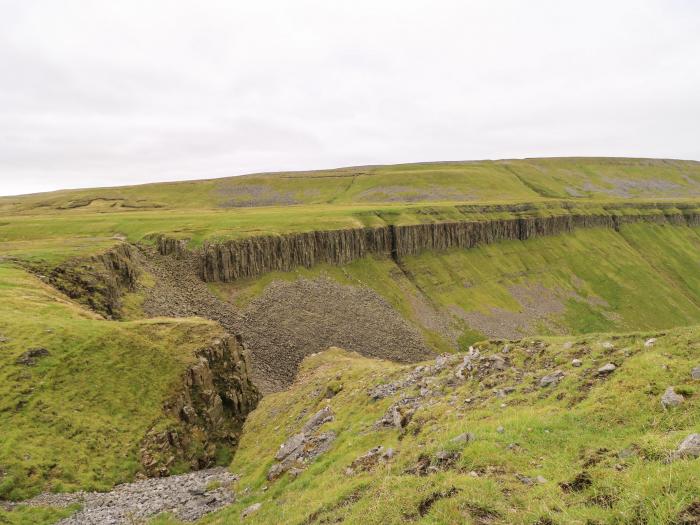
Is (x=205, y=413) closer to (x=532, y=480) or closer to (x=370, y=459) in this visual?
(x=370, y=459)

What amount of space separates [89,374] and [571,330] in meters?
91.1

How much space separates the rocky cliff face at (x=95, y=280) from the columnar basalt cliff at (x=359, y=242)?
16376mm

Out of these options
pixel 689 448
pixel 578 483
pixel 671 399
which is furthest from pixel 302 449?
pixel 689 448

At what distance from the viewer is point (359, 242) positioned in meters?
93.1

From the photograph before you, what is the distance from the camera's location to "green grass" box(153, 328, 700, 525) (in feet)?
35.6

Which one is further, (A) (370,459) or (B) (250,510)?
(B) (250,510)

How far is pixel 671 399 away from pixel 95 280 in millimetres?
59316

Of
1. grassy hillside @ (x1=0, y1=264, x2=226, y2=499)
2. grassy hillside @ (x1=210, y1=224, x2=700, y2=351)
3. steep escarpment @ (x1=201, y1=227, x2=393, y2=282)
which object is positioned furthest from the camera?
grassy hillside @ (x1=210, y1=224, x2=700, y2=351)

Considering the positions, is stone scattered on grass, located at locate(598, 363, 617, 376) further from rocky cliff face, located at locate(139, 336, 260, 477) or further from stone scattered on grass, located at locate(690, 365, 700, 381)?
rocky cliff face, located at locate(139, 336, 260, 477)

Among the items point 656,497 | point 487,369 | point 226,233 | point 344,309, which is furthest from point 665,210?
point 656,497

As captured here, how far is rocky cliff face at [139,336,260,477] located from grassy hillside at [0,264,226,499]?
0.93 meters

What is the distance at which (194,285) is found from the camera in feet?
234

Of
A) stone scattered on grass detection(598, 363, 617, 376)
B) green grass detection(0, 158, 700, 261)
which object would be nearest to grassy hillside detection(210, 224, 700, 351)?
green grass detection(0, 158, 700, 261)

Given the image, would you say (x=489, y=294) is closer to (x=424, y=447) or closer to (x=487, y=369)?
(x=487, y=369)
